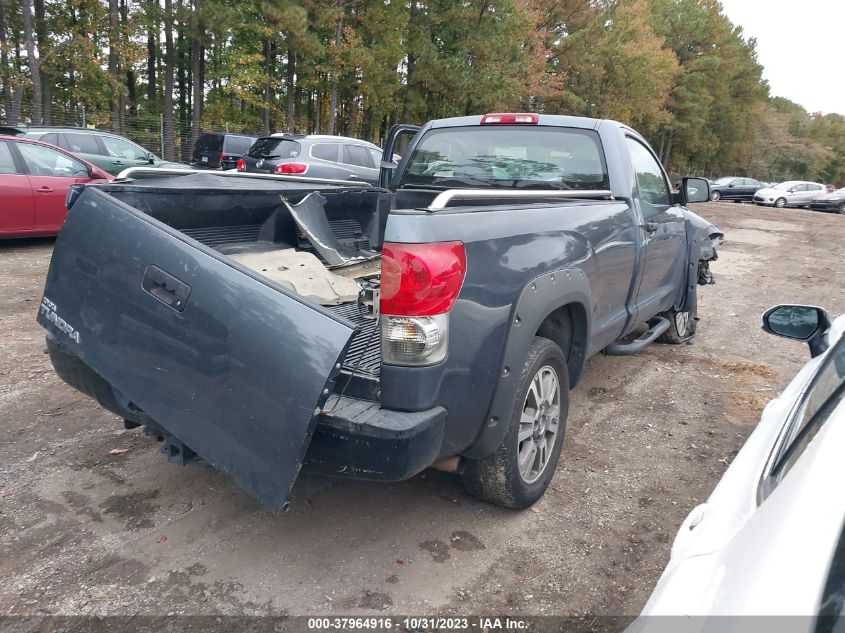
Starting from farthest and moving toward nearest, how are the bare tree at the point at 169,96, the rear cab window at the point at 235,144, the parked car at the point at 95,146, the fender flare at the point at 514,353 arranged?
the bare tree at the point at 169,96
the rear cab window at the point at 235,144
the parked car at the point at 95,146
the fender flare at the point at 514,353

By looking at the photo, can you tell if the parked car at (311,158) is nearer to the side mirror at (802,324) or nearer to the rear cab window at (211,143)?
the rear cab window at (211,143)

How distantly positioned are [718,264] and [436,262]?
11.7m

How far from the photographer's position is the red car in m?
8.66

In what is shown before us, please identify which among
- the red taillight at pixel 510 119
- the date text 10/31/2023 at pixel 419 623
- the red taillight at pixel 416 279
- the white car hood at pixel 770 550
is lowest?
the date text 10/31/2023 at pixel 419 623

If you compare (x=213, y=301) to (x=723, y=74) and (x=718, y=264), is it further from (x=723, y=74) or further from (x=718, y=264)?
(x=723, y=74)

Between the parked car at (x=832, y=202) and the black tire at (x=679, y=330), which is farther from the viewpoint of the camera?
the parked car at (x=832, y=202)

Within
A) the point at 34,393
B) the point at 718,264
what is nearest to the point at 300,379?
the point at 34,393

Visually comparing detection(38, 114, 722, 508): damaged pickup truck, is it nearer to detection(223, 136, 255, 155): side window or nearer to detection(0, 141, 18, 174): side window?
detection(0, 141, 18, 174): side window

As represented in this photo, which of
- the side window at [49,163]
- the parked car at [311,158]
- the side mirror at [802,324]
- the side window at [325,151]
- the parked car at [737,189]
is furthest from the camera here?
the parked car at [737,189]

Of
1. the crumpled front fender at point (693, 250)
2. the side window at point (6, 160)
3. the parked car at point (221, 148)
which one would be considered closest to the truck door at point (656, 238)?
the crumpled front fender at point (693, 250)

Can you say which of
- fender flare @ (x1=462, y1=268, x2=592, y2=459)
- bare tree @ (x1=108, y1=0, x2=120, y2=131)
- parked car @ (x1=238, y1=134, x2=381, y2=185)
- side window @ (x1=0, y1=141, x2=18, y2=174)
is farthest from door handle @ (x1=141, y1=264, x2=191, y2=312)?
bare tree @ (x1=108, y1=0, x2=120, y2=131)

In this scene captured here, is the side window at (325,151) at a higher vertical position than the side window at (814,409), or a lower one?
higher

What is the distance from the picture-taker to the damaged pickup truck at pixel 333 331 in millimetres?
2309

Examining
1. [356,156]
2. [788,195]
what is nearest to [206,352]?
[356,156]
